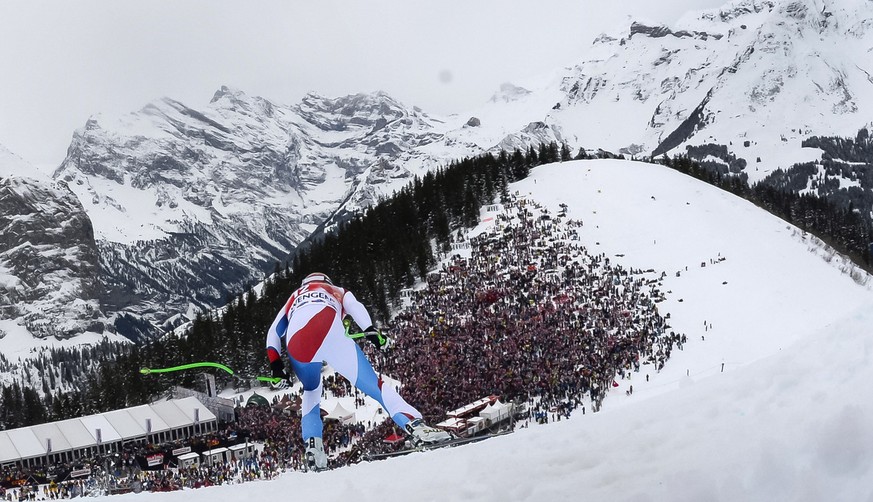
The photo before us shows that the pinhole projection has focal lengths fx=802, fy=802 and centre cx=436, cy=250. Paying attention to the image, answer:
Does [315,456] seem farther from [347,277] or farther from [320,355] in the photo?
[347,277]

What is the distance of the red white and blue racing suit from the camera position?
20.9 metres

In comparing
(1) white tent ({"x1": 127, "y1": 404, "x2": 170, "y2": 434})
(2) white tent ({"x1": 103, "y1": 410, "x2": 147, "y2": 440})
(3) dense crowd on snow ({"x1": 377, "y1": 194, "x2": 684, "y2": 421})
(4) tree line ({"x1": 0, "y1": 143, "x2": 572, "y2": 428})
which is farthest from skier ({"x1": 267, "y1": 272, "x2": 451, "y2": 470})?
(4) tree line ({"x1": 0, "y1": 143, "x2": 572, "y2": 428})

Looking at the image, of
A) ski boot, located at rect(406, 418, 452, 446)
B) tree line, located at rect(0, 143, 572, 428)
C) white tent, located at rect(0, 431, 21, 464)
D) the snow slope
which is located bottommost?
the snow slope

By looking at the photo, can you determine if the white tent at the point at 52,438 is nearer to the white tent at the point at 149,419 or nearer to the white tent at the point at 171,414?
the white tent at the point at 149,419

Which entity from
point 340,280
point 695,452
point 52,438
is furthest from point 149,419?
point 695,452

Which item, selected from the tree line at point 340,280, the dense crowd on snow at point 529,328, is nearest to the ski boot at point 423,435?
the dense crowd on snow at point 529,328

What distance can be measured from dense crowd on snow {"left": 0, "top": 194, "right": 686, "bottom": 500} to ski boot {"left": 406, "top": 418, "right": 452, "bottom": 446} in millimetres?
14338

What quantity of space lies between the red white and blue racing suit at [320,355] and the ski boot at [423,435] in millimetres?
295

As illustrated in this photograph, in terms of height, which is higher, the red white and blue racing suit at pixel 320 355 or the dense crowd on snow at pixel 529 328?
the dense crowd on snow at pixel 529 328

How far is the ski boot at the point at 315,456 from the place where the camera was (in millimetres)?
20609

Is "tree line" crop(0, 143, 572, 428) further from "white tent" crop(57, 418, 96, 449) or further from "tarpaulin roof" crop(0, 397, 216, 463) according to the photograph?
"white tent" crop(57, 418, 96, 449)

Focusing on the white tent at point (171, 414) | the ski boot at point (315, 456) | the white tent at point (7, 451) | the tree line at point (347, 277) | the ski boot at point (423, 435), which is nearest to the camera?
the ski boot at point (423, 435)

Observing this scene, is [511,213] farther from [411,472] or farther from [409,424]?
[411,472]

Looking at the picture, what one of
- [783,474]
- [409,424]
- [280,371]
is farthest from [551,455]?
[280,371]
